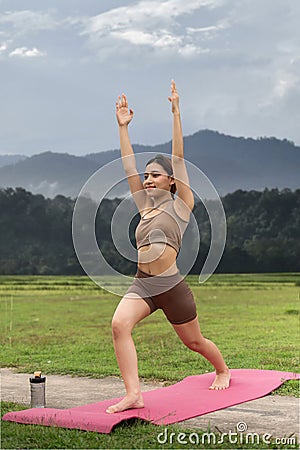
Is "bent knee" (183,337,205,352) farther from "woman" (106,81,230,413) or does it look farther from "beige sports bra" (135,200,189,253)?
"beige sports bra" (135,200,189,253)

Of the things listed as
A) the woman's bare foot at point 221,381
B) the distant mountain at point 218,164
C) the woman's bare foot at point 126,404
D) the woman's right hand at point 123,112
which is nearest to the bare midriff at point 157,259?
the woman's bare foot at point 126,404

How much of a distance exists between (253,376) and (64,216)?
2639 cm

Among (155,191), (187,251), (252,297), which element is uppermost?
(155,191)

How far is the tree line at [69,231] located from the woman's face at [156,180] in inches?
934

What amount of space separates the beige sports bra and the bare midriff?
3 cm

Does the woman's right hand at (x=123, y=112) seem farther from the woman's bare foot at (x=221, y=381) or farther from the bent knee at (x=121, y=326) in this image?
the woman's bare foot at (x=221, y=381)

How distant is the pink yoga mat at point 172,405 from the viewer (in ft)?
15.4

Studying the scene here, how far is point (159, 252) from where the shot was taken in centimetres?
513

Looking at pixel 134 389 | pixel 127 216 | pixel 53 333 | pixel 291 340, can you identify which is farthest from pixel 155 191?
pixel 53 333

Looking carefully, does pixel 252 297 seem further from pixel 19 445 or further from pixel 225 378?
pixel 19 445

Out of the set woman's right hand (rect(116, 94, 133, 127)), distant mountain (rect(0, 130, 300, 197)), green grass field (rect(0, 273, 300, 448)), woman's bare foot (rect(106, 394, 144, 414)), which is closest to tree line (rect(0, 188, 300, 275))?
green grass field (rect(0, 273, 300, 448))

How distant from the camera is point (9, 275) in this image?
1146 inches

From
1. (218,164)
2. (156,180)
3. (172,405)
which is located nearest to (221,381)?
(172,405)

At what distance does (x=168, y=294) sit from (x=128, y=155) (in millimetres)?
1058
